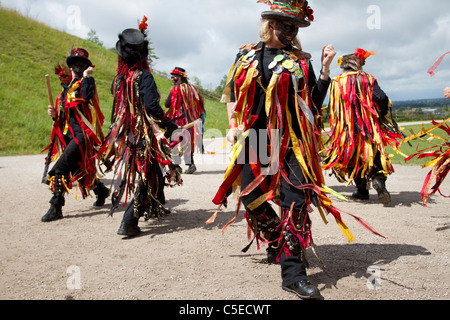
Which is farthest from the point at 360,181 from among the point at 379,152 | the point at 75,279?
the point at 75,279

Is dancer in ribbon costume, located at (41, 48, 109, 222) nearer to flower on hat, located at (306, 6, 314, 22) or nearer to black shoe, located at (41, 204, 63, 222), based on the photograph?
black shoe, located at (41, 204, 63, 222)

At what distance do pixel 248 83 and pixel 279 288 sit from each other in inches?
58.8

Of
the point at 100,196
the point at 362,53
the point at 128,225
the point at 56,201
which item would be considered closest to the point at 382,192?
the point at 362,53

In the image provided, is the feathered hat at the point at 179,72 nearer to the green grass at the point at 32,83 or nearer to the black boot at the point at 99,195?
the black boot at the point at 99,195

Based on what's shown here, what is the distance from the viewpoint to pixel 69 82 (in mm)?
5113

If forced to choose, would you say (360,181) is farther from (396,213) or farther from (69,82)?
(69,82)

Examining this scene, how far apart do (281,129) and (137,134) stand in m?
1.83

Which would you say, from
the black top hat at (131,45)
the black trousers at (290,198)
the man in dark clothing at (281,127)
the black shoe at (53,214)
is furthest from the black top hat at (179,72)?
the black trousers at (290,198)

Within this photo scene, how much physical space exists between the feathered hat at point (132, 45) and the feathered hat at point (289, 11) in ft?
5.25

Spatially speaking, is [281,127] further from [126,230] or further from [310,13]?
[126,230]

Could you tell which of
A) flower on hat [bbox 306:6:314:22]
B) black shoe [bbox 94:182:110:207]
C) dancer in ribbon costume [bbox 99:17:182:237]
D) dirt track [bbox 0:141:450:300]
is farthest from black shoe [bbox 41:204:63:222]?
flower on hat [bbox 306:6:314:22]

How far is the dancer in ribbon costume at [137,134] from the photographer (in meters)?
4.02

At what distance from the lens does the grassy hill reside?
13.3 metres

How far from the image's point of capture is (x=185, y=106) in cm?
836
